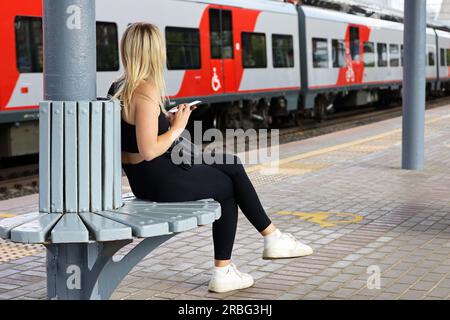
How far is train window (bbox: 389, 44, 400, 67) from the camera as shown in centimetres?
2500

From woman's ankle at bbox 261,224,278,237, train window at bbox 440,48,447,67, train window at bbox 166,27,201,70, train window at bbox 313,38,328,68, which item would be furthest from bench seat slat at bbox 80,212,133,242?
train window at bbox 440,48,447,67

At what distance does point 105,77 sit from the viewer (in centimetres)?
1192

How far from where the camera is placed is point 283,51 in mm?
17625

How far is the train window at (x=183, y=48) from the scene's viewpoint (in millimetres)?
13523

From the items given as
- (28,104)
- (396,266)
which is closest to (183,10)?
(28,104)

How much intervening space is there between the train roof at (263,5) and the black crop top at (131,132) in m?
10.5

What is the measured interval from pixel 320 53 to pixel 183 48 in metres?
6.51

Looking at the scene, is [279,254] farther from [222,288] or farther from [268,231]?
[222,288]

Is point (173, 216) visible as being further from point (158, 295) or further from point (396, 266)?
point (396, 266)

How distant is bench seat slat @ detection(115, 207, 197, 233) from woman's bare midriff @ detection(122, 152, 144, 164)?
379 mm

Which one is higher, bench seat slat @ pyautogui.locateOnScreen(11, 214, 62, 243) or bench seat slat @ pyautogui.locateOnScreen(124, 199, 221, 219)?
bench seat slat @ pyautogui.locateOnScreen(124, 199, 221, 219)

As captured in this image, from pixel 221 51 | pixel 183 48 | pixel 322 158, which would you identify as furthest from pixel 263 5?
pixel 322 158

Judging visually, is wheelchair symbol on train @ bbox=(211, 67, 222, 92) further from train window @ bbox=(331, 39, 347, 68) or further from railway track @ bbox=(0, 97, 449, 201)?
train window @ bbox=(331, 39, 347, 68)

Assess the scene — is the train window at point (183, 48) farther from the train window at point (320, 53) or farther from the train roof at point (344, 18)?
the train window at point (320, 53)
